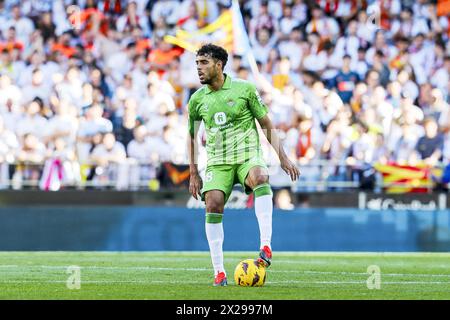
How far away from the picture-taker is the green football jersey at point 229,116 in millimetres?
12297

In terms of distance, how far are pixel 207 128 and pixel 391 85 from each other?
11706mm

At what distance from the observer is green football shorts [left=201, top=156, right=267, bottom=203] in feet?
40.1

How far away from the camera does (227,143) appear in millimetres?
12391

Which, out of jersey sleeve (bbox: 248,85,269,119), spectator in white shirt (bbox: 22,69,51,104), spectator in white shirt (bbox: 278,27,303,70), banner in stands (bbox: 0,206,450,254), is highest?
spectator in white shirt (bbox: 278,27,303,70)

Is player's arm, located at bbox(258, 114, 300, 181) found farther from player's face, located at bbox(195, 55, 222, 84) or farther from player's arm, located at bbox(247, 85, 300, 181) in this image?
player's face, located at bbox(195, 55, 222, 84)

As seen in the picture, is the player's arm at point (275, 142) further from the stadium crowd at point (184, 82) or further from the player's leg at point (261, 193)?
the stadium crowd at point (184, 82)

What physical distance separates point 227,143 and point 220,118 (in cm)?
28

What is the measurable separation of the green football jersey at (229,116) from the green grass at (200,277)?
1.36 metres

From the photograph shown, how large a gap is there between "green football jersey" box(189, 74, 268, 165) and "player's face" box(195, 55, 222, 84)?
0.26 metres

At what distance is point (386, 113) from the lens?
22469 mm

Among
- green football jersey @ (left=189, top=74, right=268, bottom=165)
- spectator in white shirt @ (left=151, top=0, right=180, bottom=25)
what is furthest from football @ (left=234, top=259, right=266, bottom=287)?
spectator in white shirt @ (left=151, top=0, right=180, bottom=25)

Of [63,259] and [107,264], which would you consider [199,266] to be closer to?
[107,264]

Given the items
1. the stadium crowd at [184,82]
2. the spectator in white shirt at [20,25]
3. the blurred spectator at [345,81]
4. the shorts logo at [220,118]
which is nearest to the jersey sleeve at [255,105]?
the shorts logo at [220,118]
